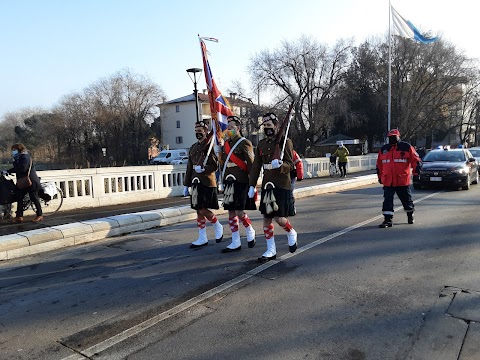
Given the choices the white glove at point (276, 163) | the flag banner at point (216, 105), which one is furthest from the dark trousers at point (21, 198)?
the white glove at point (276, 163)

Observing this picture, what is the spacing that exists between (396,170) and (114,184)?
8189 mm

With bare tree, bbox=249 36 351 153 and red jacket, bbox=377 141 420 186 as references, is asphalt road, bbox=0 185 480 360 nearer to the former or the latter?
red jacket, bbox=377 141 420 186

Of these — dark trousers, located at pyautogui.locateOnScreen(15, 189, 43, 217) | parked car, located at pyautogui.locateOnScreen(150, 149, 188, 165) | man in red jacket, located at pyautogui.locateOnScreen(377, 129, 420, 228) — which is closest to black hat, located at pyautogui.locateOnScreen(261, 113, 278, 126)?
man in red jacket, located at pyautogui.locateOnScreen(377, 129, 420, 228)

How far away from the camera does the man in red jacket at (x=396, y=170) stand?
7.92 m

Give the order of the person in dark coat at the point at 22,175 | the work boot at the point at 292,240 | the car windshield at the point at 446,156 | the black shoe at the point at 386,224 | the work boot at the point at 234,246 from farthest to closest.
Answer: the car windshield at the point at 446,156, the person in dark coat at the point at 22,175, the black shoe at the point at 386,224, the work boot at the point at 234,246, the work boot at the point at 292,240

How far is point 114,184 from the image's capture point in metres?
12.1

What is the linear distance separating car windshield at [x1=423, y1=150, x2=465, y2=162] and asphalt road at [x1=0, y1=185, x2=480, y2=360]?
8.77 meters

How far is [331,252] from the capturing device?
6.11m

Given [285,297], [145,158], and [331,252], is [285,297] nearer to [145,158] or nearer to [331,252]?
[331,252]

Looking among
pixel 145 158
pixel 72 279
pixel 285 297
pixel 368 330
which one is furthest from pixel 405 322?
pixel 145 158

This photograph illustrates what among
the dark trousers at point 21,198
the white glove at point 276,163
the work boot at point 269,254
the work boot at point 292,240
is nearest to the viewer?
the white glove at point 276,163

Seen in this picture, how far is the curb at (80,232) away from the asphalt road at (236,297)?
1.05 ft

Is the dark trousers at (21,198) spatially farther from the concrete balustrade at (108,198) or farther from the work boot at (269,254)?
the work boot at (269,254)

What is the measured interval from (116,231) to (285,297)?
15.6ft
